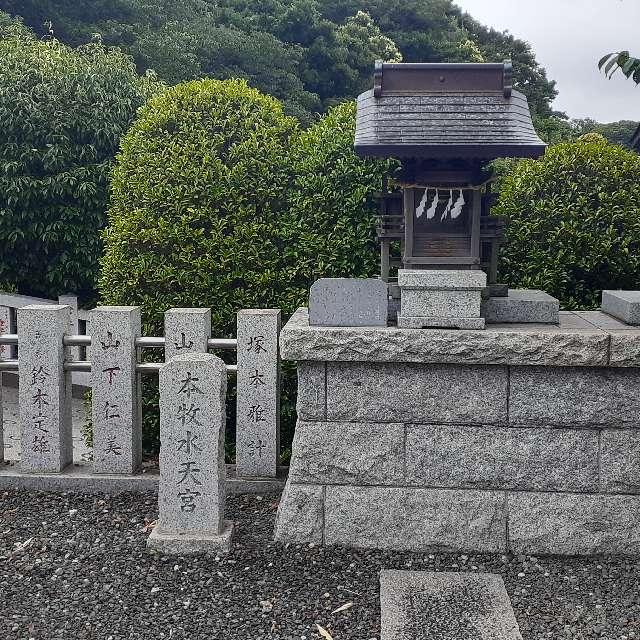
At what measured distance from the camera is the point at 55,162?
9.47 meters

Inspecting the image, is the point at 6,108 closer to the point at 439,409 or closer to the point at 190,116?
the point at 190,116

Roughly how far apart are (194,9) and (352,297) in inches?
948

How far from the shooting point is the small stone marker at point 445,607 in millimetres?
3672

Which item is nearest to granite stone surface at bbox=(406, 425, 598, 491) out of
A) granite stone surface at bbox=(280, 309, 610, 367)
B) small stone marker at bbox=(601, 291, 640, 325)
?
granite stone surface at bbox=(280, 309, 610, 367)

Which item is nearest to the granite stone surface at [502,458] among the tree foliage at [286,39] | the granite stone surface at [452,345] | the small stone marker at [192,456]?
the granite stone surface at [452,345]

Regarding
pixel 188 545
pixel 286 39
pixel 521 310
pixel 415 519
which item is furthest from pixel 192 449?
pixel 286 39

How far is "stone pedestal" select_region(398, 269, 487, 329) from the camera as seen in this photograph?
448 cm

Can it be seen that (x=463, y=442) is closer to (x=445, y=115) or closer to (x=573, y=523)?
(x=573, y=523)

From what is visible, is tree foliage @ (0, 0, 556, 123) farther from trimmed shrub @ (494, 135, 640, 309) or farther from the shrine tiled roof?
the shrine tiled roof

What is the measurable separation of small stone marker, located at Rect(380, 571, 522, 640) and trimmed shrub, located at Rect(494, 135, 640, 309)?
280 cm

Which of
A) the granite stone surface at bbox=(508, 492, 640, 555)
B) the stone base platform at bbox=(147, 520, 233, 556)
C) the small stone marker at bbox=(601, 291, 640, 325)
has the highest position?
the small stone marker at bbox=(601, 291, 640, 325)

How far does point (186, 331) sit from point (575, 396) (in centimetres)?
292

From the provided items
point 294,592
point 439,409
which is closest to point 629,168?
point 439,409

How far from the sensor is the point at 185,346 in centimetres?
557
